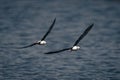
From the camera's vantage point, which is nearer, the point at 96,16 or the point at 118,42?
the point at 118,42

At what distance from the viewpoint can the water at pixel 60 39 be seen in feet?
102

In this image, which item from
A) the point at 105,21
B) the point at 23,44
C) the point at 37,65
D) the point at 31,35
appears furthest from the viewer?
the point at 105,21

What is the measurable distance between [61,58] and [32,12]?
1616 centimetres

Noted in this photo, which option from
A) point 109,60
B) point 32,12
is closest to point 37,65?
point 109,60

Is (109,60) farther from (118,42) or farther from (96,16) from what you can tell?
(96,16)

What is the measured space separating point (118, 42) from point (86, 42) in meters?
2.34

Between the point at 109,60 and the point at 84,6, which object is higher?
the point at 84,6

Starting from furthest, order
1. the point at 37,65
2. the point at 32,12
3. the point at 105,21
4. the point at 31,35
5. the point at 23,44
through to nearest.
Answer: the point at 32,12
the point at 105,21
the point at 31,35
the point at 23,44
the point at 37,65

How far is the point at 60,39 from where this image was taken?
39.8 meters

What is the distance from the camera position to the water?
102ft

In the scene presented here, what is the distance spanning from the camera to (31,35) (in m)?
40.7

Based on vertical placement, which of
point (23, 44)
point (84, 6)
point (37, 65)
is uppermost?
point (84, 6)

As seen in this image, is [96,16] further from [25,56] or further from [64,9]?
[25,56]

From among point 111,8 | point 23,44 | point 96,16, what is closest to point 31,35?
point 23,44
